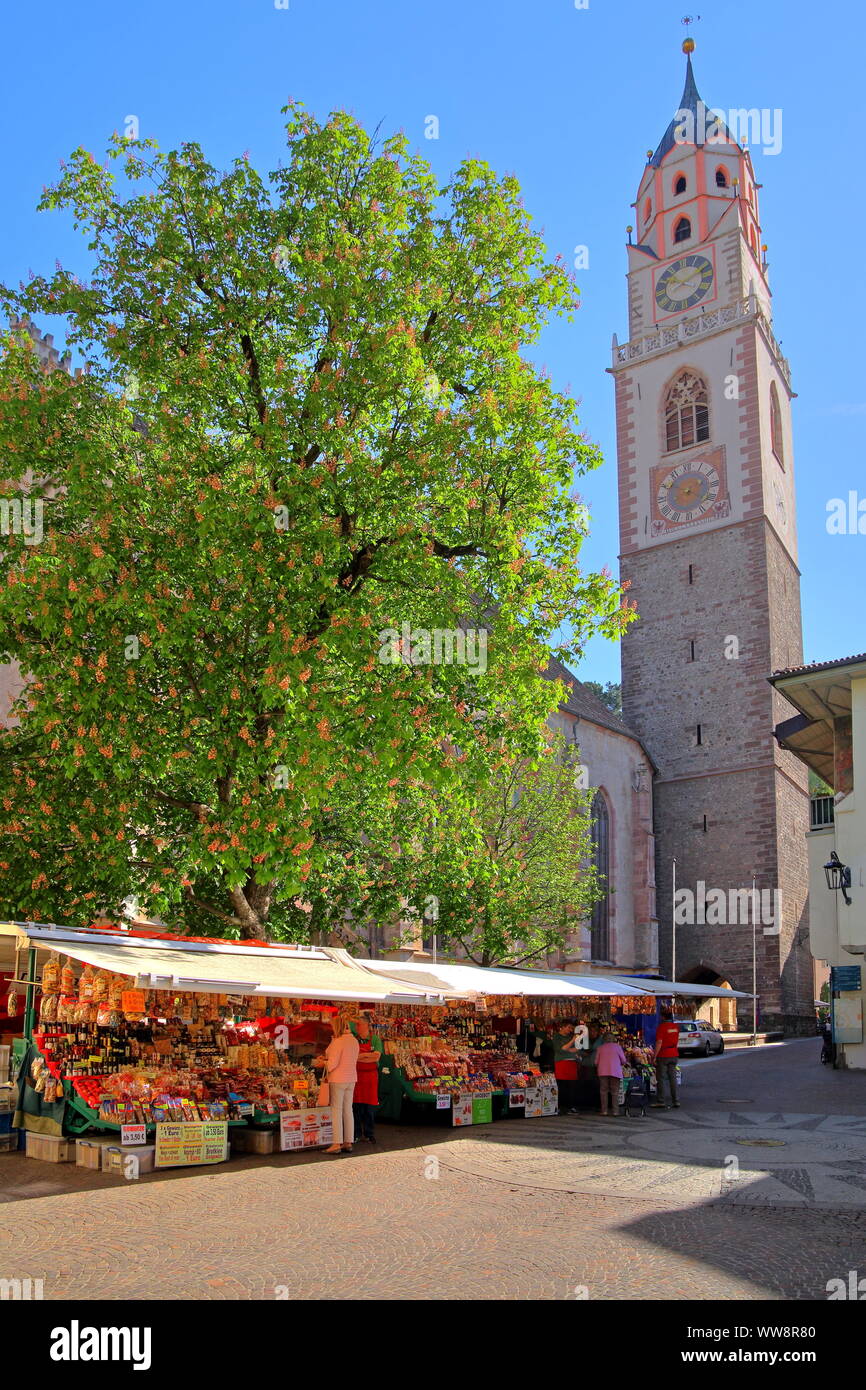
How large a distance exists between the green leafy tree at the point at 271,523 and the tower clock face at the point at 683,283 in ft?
120

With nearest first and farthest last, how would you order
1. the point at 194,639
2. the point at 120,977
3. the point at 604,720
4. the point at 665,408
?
the point at 120,977
the point at 194,639
the point at 604,720
the point at 665,408

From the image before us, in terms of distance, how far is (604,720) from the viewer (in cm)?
4394

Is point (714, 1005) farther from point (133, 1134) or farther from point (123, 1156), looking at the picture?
point (123, 1156)

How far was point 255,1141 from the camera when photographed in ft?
40.3

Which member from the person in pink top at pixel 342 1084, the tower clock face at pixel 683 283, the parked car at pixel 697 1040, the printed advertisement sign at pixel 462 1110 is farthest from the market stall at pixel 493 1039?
the tower clock face at pixel 683 283

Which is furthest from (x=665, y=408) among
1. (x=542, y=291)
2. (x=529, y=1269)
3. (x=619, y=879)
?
(x=529, y=1269)

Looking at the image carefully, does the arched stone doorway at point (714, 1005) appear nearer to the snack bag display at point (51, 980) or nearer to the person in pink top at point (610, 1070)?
the person in pink top at point (610, 1070)

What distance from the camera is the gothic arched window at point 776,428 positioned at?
48438mm

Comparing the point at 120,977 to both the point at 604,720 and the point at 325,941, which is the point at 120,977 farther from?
the point at 604,720

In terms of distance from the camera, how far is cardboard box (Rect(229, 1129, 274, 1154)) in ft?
40.1

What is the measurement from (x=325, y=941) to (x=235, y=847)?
53.0ft

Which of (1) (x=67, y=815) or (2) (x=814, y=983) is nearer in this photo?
(1) (x=67, y=815)

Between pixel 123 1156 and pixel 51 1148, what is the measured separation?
3.80 feet

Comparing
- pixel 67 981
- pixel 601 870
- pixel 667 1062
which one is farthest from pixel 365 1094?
pixel 601 870
